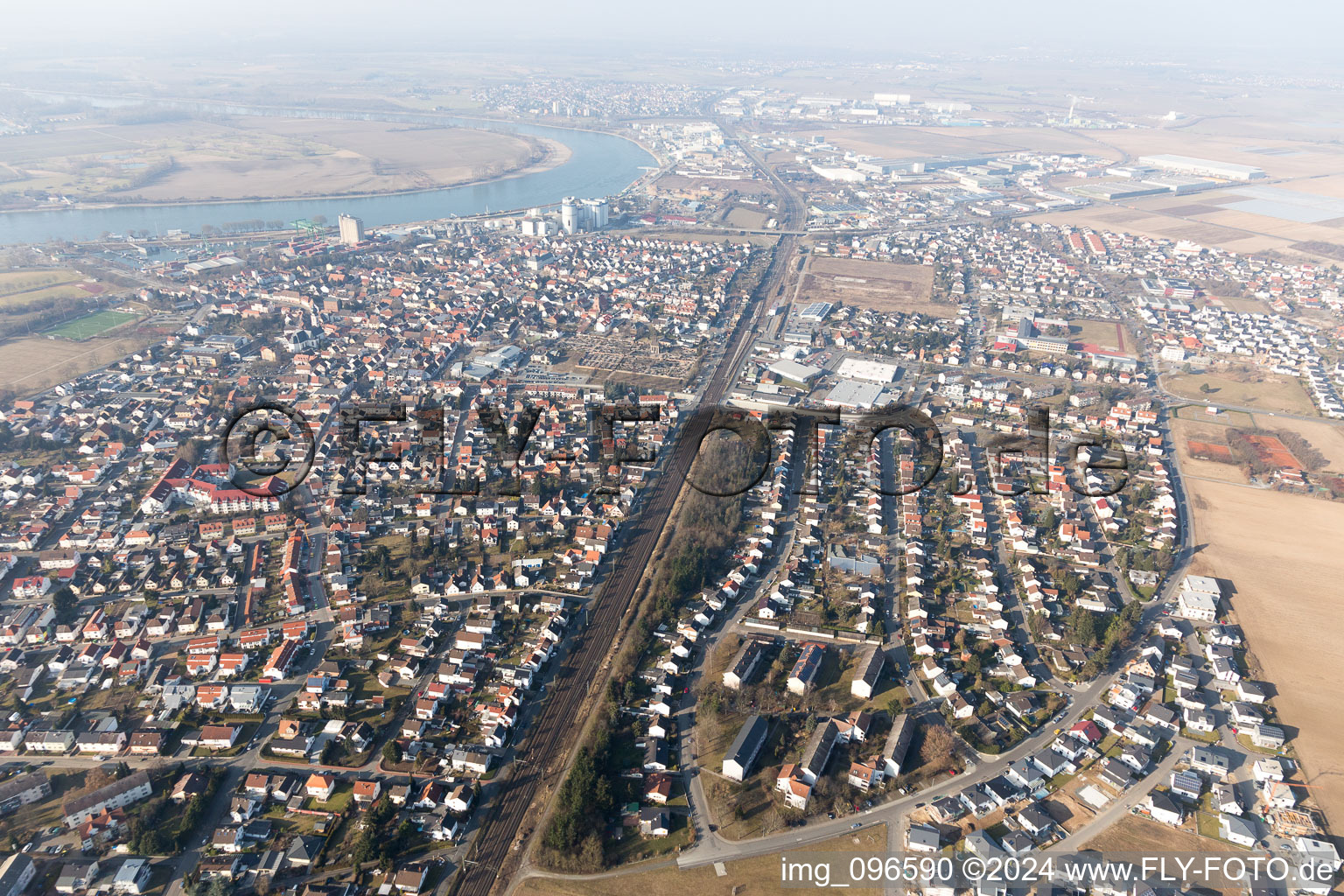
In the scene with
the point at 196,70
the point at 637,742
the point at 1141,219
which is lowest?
the point at 637,742

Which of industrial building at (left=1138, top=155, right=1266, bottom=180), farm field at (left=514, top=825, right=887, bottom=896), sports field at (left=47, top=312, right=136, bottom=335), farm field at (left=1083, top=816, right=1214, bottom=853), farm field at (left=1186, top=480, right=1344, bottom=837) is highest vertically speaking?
industrial building at (left=1138, top=155, right=1266, bottom=180)

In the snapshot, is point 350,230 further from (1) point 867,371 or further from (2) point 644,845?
(2) point 644,845

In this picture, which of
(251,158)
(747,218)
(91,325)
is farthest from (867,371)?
(251,158)

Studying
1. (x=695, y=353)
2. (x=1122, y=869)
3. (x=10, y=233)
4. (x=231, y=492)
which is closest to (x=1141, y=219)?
(x=695, y=353)

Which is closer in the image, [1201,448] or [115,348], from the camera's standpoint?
[1201,448]

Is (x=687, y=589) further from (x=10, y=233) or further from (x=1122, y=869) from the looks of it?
(x=10, y=233)

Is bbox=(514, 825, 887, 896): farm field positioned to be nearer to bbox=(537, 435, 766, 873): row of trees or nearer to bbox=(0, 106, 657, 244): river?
bbox=(537, 435, 766, 873): row of trees

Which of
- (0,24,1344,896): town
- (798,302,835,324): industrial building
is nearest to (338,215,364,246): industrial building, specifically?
(0,24,1344,896): town
